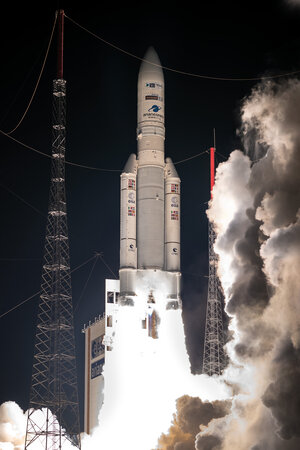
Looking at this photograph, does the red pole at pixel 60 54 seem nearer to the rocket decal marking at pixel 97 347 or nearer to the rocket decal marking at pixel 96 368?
the rocket decal marking at pixel 97 347

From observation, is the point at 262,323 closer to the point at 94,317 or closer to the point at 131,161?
the point at 131,161

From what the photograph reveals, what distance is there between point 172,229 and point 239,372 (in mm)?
16554

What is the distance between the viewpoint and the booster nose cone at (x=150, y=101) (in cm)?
5400

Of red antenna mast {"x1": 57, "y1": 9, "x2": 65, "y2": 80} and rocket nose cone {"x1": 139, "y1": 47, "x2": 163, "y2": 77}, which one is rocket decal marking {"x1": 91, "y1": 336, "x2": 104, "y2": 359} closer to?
rocket nose cone {"x1": 139, "y1": 47, "x2": 163, "y2": 77}

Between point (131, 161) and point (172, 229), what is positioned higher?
point (131, 161)

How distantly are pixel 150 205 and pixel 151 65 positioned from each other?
→ 9049 mm

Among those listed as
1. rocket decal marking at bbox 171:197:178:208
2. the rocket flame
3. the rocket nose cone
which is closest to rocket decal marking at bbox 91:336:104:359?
the rocket flame

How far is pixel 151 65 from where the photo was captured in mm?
55031

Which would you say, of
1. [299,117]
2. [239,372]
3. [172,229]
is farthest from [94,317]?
[299,117]

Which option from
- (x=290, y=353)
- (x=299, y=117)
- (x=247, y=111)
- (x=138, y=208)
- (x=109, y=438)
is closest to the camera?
(x=290, y=353)

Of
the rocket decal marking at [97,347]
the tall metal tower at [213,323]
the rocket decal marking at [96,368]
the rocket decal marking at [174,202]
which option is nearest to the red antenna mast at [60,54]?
the rocket decal marking at [174,202]

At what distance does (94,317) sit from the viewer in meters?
66.8

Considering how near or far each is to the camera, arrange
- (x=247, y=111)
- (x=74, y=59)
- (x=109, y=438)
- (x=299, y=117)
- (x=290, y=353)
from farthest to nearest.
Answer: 1. (x=74, y=59)
2. (x=109, y=438)
3. (x=247, y=111)
4. (x=299, y=117)
5. (x=290, y=353)

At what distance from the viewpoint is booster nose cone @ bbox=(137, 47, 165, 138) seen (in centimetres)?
5400
